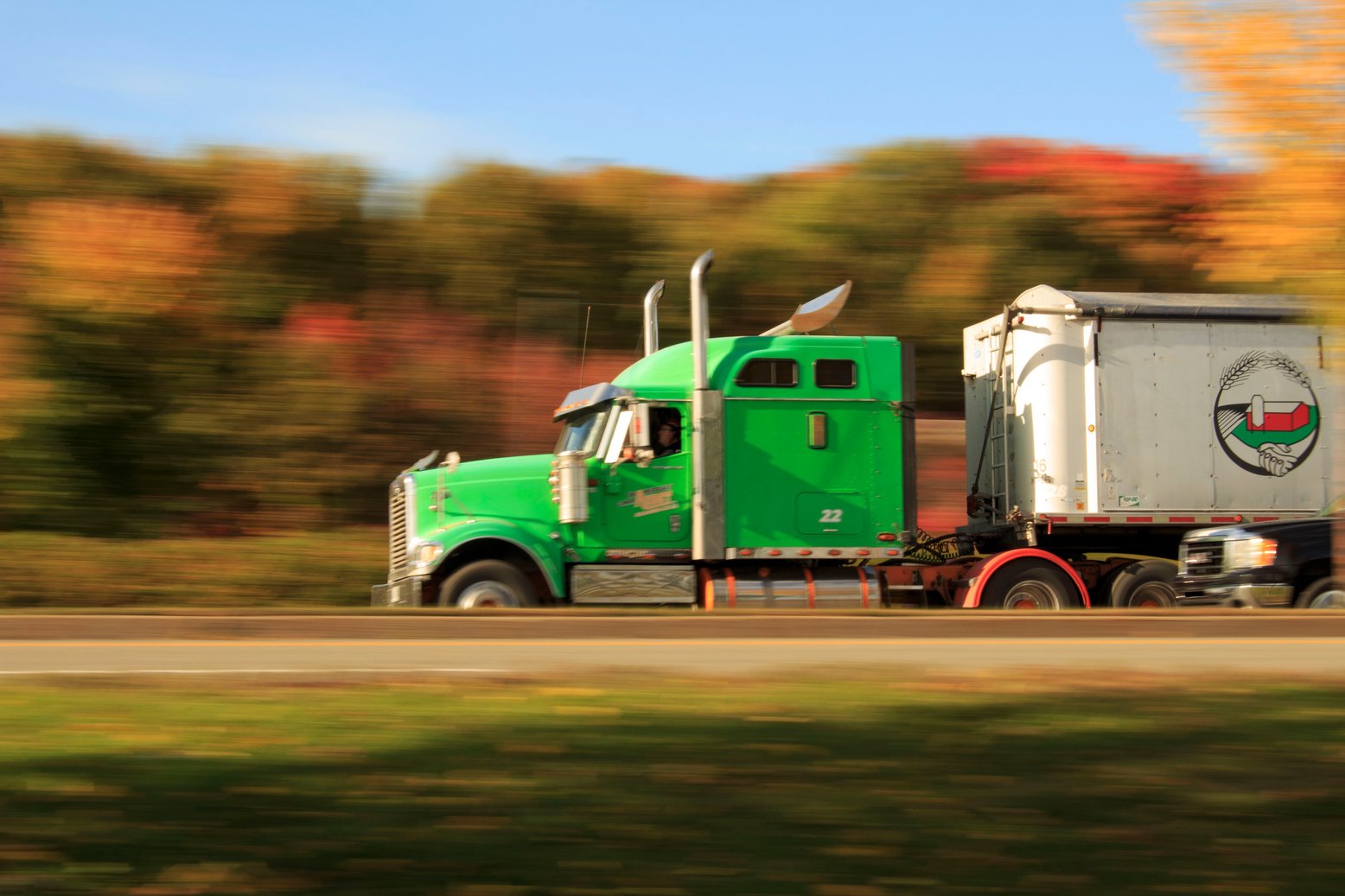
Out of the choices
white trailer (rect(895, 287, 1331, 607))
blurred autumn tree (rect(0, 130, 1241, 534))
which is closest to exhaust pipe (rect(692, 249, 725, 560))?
white trailer (rect(895, 287, 1331, 607))

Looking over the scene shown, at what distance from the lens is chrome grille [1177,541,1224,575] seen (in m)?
13.5

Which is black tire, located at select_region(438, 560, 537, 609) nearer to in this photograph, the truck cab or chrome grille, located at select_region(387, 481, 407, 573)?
the truck cab

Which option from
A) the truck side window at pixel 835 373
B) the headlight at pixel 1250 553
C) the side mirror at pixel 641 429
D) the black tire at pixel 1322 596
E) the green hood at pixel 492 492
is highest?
the truck side window at pixel 835 373

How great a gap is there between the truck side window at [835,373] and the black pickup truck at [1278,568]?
3.84 metres

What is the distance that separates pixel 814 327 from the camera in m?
14.1

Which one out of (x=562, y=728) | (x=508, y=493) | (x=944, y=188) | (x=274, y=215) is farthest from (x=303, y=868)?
(x=944, y=188)

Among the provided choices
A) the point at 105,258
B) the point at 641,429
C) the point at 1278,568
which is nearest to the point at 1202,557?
the point at 1278,568

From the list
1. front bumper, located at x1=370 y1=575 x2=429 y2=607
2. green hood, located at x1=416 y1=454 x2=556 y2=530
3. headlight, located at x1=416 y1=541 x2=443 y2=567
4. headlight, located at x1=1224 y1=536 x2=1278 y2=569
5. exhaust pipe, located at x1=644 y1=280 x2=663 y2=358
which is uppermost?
exhaust pipe, located at x1=644 y1=280 x2=663 y2=358

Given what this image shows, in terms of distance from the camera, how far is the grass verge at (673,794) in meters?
4.02

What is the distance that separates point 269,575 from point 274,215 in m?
9.29

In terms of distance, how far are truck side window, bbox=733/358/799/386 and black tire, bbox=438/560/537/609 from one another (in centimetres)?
299

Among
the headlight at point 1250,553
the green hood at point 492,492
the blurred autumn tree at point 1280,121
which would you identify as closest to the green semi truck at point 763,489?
the green hood at point 492,492

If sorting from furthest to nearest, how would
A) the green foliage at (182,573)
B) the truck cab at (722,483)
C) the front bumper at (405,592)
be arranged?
the green foliage at (182,573), the truck cab at (722,483), the front bumper at (405,592)

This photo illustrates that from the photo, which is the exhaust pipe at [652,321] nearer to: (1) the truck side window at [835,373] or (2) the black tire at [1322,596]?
(1) the truck side window at [835,373]
